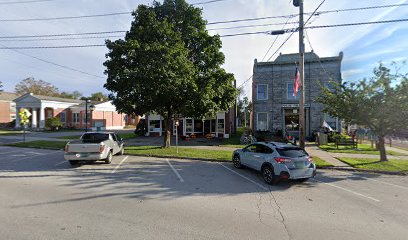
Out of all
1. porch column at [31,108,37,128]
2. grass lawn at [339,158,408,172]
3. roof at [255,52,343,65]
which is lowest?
grass lawn at [339,158,408,172]

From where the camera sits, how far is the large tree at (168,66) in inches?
534

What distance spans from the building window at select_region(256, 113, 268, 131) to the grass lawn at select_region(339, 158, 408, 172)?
38.1 feet

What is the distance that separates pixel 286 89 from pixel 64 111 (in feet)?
130

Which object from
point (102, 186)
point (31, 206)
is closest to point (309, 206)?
point (102, 186)

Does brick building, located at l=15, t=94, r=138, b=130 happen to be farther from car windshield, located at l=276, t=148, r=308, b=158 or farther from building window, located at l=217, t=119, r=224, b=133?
car windshield, located at l=276, t=148, r=308, b=158

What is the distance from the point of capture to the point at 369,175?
35.0ft

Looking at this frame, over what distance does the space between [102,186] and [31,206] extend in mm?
2164

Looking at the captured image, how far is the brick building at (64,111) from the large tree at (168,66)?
27.9 meters

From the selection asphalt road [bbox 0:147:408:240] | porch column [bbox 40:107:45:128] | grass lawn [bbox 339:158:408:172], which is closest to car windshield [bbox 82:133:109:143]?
asphalt road [bbox 0:147:408:240]

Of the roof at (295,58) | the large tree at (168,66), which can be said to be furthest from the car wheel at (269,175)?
the roof at (295,58)

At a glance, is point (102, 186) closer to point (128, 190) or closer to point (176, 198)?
point (128, 190)

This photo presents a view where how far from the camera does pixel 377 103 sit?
11.9m

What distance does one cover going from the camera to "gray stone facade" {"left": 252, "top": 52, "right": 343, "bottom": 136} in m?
23.6

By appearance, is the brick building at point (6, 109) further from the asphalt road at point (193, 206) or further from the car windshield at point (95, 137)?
the asphalt road at point (193, 206)
